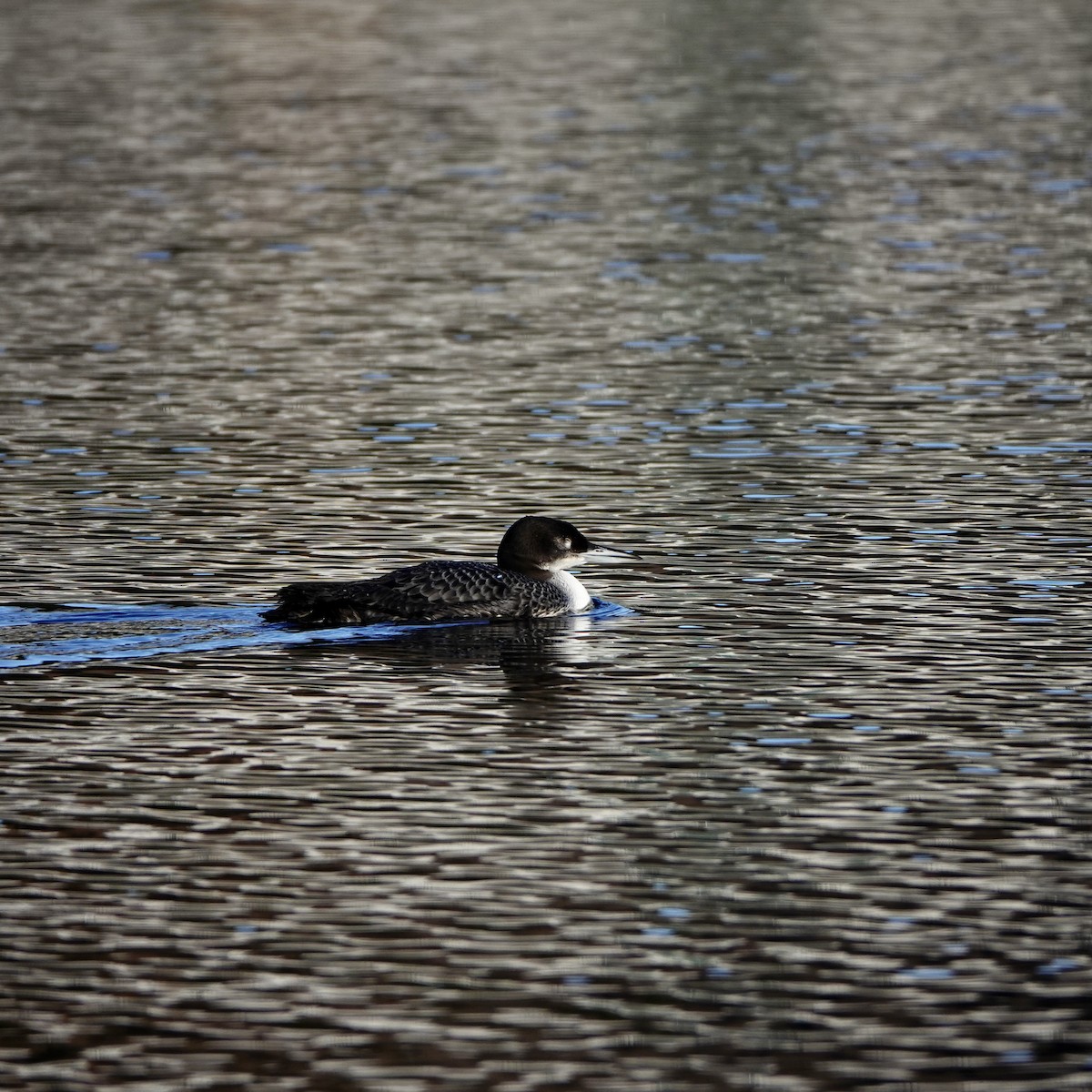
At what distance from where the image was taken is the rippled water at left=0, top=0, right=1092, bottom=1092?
9992mm

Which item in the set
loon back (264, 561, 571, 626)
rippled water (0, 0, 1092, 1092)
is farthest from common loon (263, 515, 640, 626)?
rippled water (0, 0, 1092, 1092)

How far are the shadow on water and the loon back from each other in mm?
100

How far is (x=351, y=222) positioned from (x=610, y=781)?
80.7 ft

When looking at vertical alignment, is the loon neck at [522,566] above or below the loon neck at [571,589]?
above

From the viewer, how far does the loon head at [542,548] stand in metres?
17.2

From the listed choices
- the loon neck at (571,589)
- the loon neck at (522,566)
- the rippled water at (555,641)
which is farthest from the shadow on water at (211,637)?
the loon neck at (522,566)

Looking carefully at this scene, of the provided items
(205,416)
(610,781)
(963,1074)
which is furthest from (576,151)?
(963,1074)

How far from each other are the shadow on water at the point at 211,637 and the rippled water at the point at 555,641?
0.17 feet

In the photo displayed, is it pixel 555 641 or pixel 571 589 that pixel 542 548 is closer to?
pixel 571 589

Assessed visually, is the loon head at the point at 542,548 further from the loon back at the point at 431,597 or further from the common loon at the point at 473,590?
the loon back at the point at 431,597

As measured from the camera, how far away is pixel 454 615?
16.7 m

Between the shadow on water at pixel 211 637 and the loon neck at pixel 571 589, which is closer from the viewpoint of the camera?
the shadow on water at pixel 211 637

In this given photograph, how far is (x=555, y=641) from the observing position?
16.4 metres

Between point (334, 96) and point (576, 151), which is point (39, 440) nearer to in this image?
point (576, 151)
